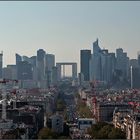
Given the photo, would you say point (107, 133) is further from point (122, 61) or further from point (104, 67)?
point (122, 61)

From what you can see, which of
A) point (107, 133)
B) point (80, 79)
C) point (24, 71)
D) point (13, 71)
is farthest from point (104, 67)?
point (107, 133)

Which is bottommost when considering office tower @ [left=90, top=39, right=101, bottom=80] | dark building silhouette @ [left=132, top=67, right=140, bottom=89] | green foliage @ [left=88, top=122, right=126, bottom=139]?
green foliage @ [left=88, top=122, right=126, bottom=139]

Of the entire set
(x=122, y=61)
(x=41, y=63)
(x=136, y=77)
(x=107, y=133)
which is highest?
(x=122, y=61)

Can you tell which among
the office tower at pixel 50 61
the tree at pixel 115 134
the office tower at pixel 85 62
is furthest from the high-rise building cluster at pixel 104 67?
the tree at pixel 115 134

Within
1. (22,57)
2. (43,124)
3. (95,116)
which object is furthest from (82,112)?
(22,57)

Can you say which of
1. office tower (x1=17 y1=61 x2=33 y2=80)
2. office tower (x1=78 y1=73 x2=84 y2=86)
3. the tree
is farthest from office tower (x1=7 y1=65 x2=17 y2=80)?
the tree

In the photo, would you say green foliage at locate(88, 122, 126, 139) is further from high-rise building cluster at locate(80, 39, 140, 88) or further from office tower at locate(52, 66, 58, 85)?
office tower at locate(52, 66, 58, 85)

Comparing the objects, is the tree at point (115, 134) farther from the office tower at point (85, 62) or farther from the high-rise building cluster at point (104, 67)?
the office tower at point (85, 62)
